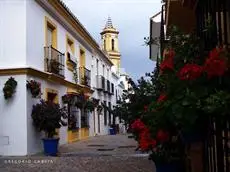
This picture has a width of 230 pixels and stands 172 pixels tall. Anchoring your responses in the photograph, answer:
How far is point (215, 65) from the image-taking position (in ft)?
11.3

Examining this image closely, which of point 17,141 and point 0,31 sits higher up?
point 0,31

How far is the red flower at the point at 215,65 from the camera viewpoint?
11.2 feet

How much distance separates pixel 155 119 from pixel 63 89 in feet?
52.2

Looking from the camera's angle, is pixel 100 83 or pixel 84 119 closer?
pixel 84 119

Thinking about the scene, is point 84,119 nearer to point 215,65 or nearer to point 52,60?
point 52,60

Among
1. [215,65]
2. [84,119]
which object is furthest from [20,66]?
[215,65]

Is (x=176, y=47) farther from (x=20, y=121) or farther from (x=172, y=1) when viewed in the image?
(x=20, y=121)

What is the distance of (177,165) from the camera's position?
21.6 ft

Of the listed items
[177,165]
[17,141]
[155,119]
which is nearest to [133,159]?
[17,141]

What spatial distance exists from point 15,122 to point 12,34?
9.89ft

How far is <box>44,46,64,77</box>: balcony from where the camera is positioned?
650 inches

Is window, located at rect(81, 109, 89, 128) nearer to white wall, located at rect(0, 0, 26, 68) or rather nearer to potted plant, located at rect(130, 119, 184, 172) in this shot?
white wall, located at rect(0, 0, 26, 68)

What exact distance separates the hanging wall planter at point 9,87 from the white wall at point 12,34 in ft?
1.96

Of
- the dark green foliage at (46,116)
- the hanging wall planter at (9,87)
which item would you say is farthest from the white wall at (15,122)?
the dark green foliage at (46,116)
